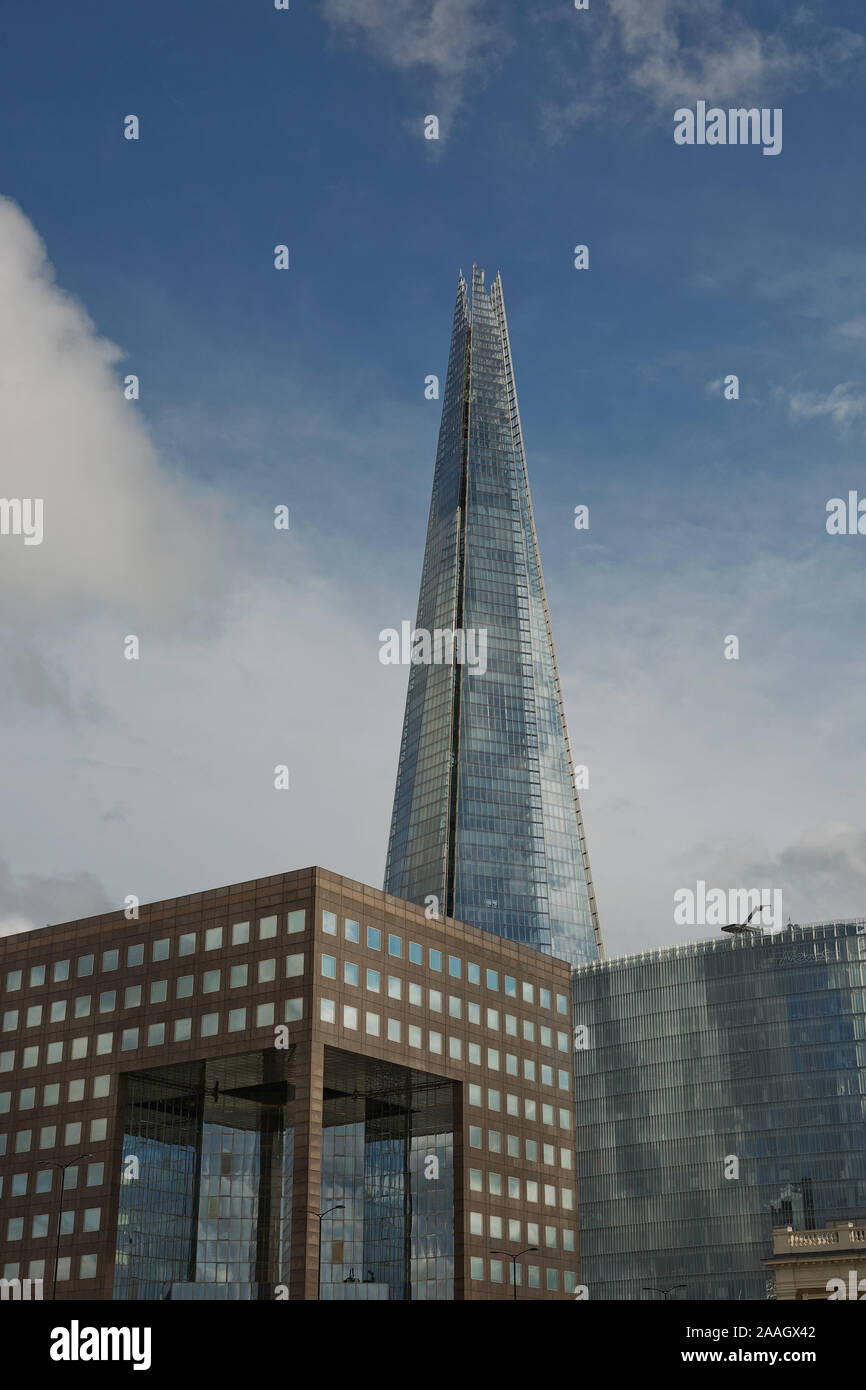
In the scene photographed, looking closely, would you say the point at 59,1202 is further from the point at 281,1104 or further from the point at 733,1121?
the point at 733,1121

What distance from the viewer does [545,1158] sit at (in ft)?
430

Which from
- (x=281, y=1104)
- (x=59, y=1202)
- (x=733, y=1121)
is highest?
(x=733, y=1121)

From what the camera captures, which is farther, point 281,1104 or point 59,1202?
point 281,1104

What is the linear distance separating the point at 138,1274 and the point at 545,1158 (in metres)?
35.6

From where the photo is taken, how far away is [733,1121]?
188m

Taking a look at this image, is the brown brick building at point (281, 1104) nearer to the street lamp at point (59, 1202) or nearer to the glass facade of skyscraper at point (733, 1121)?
the street lamp at point (59, 1202)

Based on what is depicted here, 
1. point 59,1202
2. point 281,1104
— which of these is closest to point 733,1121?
point 281,1104

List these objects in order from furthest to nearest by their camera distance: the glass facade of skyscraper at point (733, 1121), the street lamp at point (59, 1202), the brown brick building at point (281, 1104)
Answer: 1. the glass facade of skyscraper at point (733, 1121)
2. the brown brick building at point (281, 1104)
3. the street lamp at point (59, 1202)

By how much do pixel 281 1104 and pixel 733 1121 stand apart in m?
82.1

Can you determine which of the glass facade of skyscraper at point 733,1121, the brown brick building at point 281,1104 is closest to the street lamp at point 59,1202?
the brown brick building at point 281,1104

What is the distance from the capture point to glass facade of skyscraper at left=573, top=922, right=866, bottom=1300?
589ft

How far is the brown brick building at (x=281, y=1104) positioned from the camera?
370 ft

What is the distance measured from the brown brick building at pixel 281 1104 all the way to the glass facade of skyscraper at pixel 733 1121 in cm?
5739
